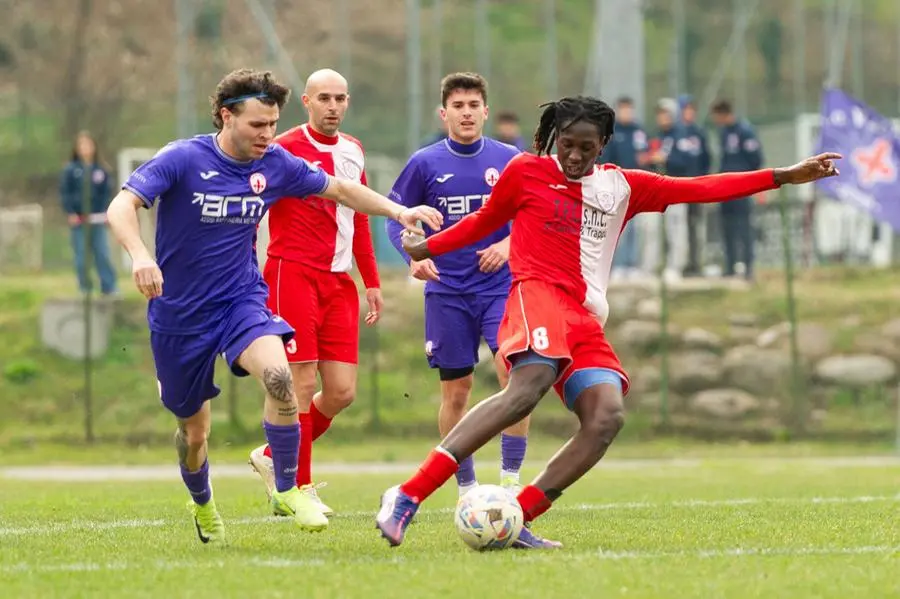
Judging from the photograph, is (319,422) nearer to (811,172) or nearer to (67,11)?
(811,172)

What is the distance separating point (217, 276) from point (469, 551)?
1.90m

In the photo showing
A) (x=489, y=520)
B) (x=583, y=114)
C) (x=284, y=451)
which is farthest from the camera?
(x=284, y=451)

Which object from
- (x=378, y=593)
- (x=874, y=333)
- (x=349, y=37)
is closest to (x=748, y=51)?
(x=349, y=37)

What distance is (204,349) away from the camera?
883 cm

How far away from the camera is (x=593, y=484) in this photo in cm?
1453

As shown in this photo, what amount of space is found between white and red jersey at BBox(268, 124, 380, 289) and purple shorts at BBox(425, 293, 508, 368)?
72cm

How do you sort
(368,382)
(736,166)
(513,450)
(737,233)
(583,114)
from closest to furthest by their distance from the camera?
(583,114)
(513,450)
(368,382)
(736,166)
(737,233)

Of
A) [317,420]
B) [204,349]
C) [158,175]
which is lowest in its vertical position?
[317,420]

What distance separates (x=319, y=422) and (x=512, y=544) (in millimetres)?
3614

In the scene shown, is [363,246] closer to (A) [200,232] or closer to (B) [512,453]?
(B) [512,453]

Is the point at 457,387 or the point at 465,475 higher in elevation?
the point at 457,387

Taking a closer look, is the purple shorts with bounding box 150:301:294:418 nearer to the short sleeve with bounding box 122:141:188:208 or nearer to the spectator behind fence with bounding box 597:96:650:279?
the short sleeve with bounding box 122:141:188:208

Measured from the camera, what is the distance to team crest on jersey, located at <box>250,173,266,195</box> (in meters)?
8.97

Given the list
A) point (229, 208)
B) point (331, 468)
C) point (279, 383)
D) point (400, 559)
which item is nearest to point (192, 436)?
point (279, 383)
